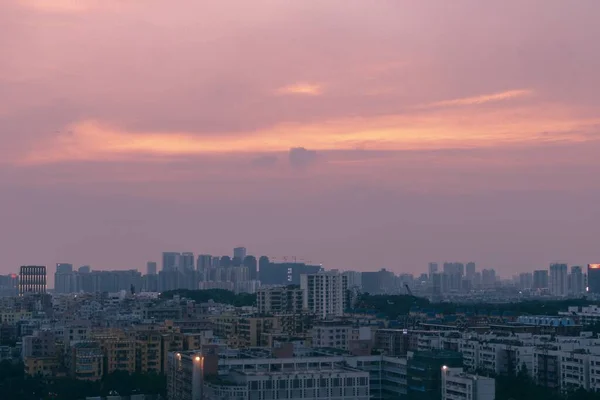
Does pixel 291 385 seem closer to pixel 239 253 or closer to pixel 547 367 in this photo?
pixel 547 367

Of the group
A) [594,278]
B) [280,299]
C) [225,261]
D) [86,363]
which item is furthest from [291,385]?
[225,261]

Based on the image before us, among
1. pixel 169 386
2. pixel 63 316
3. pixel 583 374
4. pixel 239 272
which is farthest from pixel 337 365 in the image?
pixel 239 272

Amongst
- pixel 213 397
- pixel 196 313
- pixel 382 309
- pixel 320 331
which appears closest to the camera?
pixel 213 397

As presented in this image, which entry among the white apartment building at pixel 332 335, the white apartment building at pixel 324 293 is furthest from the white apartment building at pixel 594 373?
the white apartment building at pixel 324 293

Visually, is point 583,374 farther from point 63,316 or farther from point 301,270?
point 301,270

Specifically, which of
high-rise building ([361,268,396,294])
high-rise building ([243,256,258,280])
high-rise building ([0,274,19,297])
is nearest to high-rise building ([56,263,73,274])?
high-rise building ([0,274,19,297])

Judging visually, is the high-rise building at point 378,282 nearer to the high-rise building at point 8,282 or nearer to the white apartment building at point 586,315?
the high-rise building at point 8,282

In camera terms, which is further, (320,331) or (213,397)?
(320,331)
